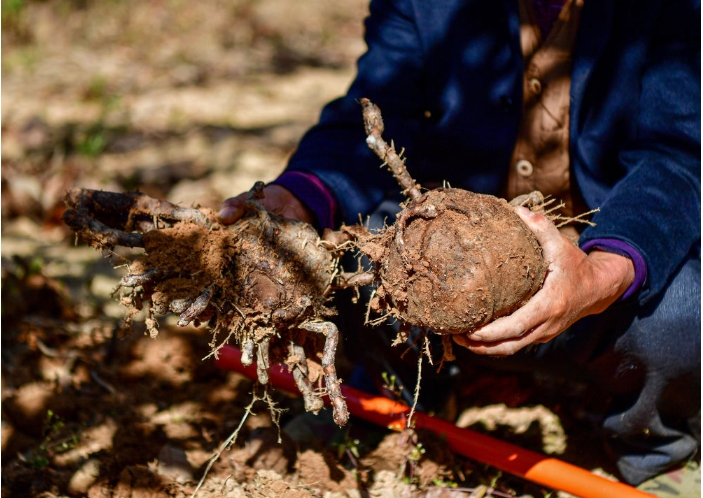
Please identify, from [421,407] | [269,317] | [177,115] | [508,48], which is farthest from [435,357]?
[177,115]

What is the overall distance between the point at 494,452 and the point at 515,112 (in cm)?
95

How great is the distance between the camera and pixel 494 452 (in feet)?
5.83

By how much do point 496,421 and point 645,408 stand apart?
49 cm

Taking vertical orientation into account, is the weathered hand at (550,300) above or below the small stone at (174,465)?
above

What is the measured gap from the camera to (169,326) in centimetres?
253

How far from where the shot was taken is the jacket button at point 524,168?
1.92m

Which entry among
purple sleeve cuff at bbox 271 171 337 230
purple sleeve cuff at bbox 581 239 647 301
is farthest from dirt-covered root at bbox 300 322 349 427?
purple sleeve cuff at bbox 581 239 647 301

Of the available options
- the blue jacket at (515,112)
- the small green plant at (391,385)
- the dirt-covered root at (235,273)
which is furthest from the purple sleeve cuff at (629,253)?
the small green plant at (391,385)

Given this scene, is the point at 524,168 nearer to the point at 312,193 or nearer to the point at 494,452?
the point at 312,193

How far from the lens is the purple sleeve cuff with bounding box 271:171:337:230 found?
1.85m

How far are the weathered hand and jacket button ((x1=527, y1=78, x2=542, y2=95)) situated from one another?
0.54 m

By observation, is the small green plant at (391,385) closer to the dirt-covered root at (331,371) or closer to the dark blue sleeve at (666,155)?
the dirt-covered root at (331,371)

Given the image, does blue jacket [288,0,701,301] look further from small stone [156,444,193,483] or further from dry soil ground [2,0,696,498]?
small stone [156,444,193,483]

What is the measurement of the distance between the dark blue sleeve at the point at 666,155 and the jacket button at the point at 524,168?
0.81ft
